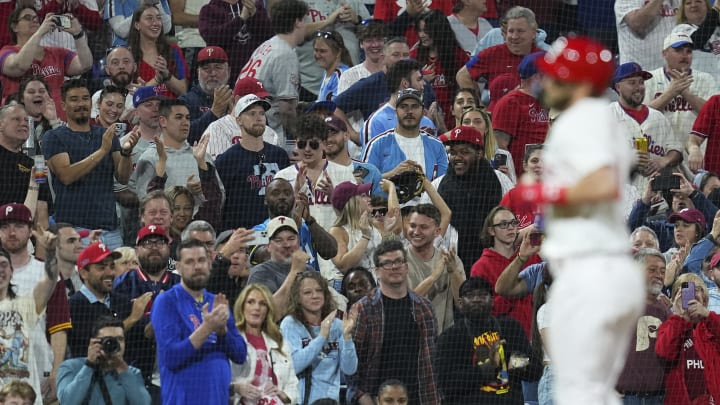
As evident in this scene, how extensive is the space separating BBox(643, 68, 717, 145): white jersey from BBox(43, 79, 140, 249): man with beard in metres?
4.83

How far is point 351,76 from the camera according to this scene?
13375mm

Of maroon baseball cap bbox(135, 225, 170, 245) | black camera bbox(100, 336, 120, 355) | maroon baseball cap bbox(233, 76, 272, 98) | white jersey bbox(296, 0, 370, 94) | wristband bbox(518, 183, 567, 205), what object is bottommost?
black camera bbox(100, 336, 120, 355)

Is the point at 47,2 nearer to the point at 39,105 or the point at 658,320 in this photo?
the point at 39,105

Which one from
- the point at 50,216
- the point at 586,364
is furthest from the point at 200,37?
the point at 586,364

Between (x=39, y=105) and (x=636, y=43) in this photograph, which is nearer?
(x=39, y=105)

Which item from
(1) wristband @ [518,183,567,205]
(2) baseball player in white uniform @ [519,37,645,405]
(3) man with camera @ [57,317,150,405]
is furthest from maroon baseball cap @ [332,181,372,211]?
(1) wristband @ [518,183,567,205]

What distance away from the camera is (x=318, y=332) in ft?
32.0

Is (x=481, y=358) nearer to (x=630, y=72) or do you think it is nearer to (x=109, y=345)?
(x=109, y=345)

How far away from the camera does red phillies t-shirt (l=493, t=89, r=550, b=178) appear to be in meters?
12.6

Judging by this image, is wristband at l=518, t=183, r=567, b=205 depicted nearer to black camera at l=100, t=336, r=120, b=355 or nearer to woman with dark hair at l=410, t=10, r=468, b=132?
black camera at l=100, t=336, r=120, b=355

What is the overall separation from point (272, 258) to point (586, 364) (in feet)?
15.5

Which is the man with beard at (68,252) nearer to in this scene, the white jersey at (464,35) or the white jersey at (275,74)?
the white jersey at (275,74)

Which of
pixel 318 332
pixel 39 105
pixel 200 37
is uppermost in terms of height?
pixel 200 37

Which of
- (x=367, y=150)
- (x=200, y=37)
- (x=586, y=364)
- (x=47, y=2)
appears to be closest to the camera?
(x=586, y=364)
